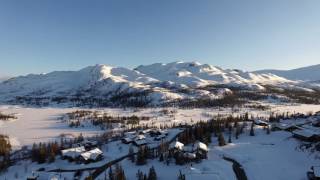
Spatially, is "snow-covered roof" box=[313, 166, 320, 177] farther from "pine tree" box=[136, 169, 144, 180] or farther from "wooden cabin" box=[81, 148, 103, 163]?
"wooden cabin" box=[81, 148, 103, 163]

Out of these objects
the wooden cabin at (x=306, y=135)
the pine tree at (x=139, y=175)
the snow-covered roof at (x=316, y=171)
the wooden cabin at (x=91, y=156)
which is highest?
the wooden cabin at (x=306, y=135)

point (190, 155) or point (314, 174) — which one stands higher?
point (190, 155)

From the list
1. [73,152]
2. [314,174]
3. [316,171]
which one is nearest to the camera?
[314,174]

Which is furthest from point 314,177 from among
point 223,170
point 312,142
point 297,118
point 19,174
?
point 297,118

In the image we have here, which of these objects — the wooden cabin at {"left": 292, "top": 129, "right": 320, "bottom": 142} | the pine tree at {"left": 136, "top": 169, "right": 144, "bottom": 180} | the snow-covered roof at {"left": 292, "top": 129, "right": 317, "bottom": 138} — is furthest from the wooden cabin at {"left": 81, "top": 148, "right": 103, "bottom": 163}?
the snow-covered roof at {"left": 292, "top": 129, "right": 317, "bottom": 138}

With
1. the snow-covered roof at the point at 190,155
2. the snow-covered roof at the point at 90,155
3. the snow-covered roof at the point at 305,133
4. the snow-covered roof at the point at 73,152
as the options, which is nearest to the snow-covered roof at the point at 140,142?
the snow-covered roof at the point at 90,155

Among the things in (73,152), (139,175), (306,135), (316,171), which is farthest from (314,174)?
(73,152)

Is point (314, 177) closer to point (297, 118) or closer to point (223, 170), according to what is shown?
point (223, 170)

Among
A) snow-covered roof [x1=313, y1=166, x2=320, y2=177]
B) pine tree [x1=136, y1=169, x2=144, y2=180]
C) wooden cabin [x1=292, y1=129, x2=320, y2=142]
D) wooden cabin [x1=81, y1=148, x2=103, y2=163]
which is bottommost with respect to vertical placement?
pine tree [x1=136, y1=169, x2=144, y2=180]

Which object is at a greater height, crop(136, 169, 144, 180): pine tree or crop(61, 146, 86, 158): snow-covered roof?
crop(61, 146, 86, 158): snow-covered roof

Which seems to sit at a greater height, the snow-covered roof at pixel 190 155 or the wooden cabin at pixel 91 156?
the snow-covered roof at pixel 190 155

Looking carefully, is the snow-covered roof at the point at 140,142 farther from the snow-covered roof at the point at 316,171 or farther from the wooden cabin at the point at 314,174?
the snow-covered roof at the point at 316,171

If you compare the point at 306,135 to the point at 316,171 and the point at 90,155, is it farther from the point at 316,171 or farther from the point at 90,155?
the point at 90,155
